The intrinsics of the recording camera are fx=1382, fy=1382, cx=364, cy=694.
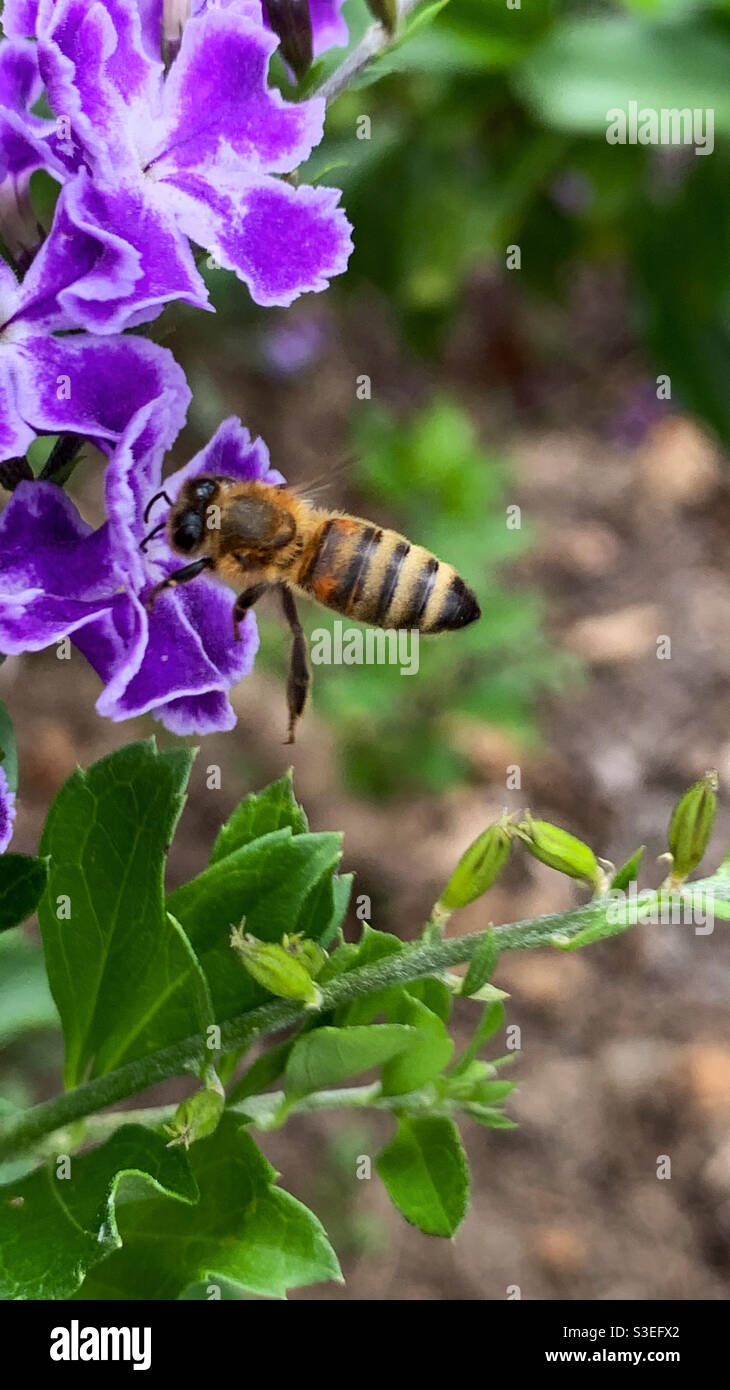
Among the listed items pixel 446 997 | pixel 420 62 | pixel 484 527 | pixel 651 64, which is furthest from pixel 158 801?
pixel 484 527

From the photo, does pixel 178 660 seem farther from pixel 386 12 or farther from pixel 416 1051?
pixel 386 12

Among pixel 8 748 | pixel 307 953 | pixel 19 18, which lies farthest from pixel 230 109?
pixel 307 953

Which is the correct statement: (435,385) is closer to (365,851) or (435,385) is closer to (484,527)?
(484,527)

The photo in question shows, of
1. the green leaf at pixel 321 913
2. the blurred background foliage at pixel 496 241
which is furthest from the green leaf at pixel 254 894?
the blurred background foliage at pixel 496 241

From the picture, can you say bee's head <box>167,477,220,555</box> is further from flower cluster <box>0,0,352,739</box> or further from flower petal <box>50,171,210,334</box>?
flower petal <box>50,171,210,334</box>

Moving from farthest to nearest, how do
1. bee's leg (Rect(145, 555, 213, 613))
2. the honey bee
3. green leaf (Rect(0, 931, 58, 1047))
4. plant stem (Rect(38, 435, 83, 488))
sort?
green leaf (Rect(0, 931, 58, 1047)), the honey bee, bee's leg (Rect(145, 555, 213, 613)), plant stem (Rect(38, 435, 83, 488))

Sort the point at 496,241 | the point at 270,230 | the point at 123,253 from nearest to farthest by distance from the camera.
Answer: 1. the point at 123,253
2. the point at 270,230
3. the point at 496,241

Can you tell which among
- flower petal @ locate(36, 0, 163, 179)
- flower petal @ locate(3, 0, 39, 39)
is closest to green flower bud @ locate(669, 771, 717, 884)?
flower petal @ locate(36, 0, 163, 179)
